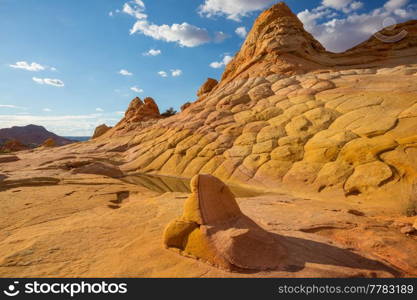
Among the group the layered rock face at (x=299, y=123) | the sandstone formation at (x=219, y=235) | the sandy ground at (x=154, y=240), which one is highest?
the layered rock face at (x=299, y=123)

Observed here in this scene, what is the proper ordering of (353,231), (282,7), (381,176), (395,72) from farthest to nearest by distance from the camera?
(282,7), (395,72), (381,176), (353,231)

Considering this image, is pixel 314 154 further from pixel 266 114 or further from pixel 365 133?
pixel 266 114

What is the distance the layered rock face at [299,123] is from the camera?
8062mm

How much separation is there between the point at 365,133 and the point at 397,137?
0.94 meters

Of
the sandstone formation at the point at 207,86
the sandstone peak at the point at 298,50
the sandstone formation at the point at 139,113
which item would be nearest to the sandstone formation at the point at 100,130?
the sandstone formation at the point at 139,113

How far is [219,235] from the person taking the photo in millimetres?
3412

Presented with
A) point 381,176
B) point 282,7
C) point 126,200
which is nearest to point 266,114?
point 381,176

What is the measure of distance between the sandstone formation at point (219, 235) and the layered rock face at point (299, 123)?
5.11 metres

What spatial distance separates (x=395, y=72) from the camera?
494 inches

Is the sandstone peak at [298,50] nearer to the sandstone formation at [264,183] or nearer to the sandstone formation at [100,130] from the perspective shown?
the sandstone formation at [264,183]

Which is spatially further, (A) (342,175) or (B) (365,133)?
(B) (365,133)

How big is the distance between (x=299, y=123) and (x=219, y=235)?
882 centimetres

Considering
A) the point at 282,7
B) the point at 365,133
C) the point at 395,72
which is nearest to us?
the point at 365,133

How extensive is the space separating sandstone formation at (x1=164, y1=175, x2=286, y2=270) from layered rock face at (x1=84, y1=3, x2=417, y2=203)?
511 cm
